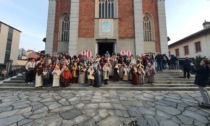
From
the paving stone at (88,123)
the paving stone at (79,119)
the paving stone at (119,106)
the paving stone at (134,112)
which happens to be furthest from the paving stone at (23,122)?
the paving stone at (134,112)

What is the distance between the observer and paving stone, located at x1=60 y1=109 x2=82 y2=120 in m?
3.60

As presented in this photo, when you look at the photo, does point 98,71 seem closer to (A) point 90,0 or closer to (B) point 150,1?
(A) point 90,0

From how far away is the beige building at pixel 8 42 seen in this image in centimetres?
3122

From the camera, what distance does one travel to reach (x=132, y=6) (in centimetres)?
1401

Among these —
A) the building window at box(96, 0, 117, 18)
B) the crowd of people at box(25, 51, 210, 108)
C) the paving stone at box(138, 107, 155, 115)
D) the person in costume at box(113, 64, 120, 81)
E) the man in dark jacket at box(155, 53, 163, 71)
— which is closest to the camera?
the paving stone at box(138, 107, 155, 115)

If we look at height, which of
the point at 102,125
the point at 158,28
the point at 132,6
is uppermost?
the point at 132,6

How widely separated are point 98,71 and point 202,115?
16.7ft

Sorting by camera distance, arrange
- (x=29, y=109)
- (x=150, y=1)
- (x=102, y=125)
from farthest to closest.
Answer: (x=150, y=1)
(x=29, y=109)
(x=102, y=125)

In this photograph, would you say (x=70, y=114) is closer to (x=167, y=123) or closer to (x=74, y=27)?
→ (x=167, y=123)


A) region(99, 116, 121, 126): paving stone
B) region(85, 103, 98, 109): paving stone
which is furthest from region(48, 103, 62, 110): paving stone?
region(99, 116, 121, 126): paving stone

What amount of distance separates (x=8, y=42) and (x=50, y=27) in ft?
89.2

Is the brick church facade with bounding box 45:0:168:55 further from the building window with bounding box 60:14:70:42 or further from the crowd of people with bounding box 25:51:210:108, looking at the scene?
the crowd of people with bounding box 25:51:210:108

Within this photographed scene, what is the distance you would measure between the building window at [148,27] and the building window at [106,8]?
3.91m

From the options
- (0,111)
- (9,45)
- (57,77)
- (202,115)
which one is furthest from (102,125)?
(9,45)
